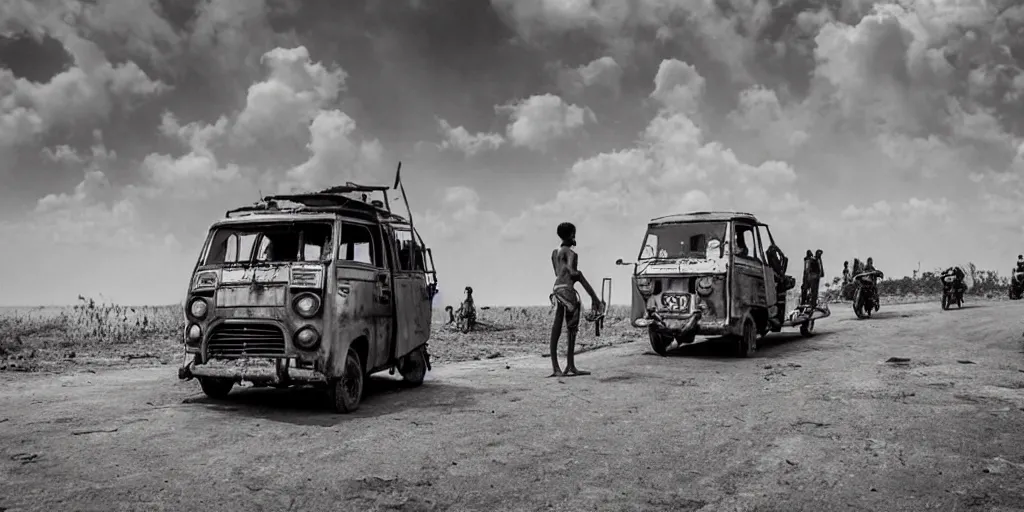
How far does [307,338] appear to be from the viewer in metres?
7.05

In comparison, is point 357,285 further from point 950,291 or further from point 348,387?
point 950,291

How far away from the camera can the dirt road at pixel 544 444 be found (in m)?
4.48

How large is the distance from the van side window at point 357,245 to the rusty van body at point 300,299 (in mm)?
12

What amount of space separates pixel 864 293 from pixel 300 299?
17121 millimetres

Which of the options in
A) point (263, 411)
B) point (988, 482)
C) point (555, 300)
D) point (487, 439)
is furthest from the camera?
point (555, 300)

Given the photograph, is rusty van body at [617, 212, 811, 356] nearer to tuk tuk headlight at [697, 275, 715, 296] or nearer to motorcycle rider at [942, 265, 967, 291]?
tuk tuk headlight at [697, 275, 715, 296]

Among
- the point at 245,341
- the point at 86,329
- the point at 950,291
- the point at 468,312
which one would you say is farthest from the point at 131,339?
the point at 950,291

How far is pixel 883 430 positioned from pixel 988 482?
139cm

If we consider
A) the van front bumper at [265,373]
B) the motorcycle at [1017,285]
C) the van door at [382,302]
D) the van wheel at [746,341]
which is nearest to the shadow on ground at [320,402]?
the van front bumper at [265,373]

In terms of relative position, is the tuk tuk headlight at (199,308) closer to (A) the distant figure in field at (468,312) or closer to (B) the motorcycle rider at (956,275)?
(A) the distant figure in field at (468,312)

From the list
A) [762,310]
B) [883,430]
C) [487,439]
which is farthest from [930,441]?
[762,310]

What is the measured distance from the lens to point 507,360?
13.1m

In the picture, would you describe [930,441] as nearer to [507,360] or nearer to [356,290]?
[356,290]

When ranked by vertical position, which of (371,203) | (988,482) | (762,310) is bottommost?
(988,482)
